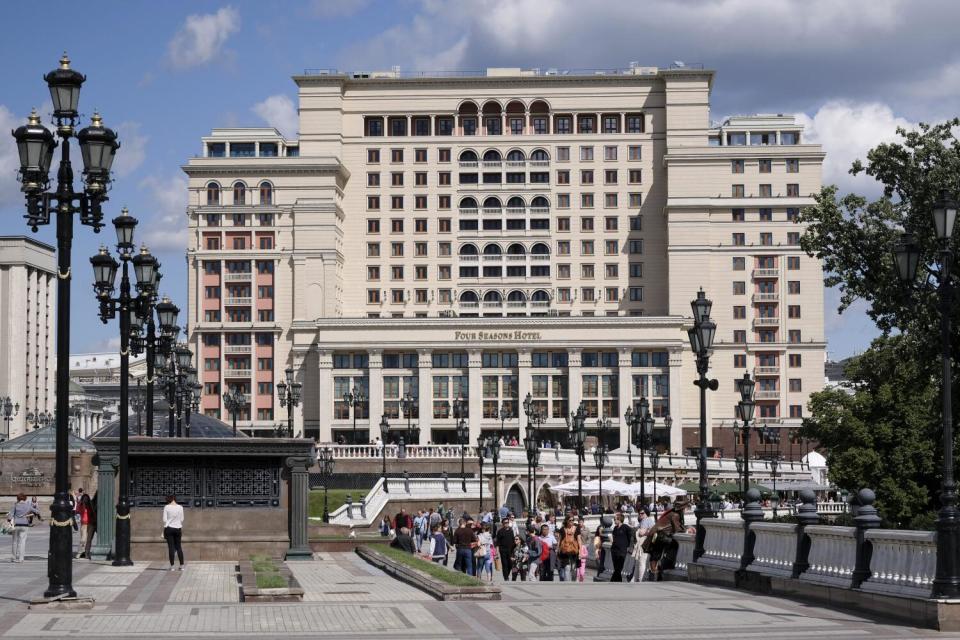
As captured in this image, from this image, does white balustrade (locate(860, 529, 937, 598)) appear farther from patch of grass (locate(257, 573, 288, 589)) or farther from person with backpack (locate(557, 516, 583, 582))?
person with backpack (locate(557, 516, 583, 582))

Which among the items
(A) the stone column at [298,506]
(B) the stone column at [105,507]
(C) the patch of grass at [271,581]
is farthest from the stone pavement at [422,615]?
(A) the stone column at [298,506]

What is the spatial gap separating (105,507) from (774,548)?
17366 millimetres

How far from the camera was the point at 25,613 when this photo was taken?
21969mm

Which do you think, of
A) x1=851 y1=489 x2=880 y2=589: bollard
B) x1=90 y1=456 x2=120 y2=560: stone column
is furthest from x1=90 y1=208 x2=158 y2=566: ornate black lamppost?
x1=851 y1=489 x2=880 y2=589: bollard

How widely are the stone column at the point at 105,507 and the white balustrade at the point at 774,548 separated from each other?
16.2 meters

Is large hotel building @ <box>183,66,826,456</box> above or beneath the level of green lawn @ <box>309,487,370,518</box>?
above

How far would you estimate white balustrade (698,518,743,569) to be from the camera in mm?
29141

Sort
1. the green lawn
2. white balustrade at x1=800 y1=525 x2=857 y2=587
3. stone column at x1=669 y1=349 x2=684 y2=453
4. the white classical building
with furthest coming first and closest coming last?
the white classical building, stone column at x1=669 y1=349 x2=684 y2=453, the green lawn, white balustrade at x1=800 y1=525 x2=857 y2=587

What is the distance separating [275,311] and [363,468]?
3565 cm

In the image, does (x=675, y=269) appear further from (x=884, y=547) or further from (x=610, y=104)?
(x=884, y=547)

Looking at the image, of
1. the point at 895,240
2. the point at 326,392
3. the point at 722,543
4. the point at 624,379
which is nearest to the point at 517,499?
the point at 624,379

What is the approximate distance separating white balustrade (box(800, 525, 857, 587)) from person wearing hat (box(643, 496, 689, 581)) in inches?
318

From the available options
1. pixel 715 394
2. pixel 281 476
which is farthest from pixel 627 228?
pixel 281 476

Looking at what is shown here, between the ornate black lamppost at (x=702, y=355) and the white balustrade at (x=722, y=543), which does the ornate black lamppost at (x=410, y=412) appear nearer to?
the ornate black lamppost at (x=702, y=355)
